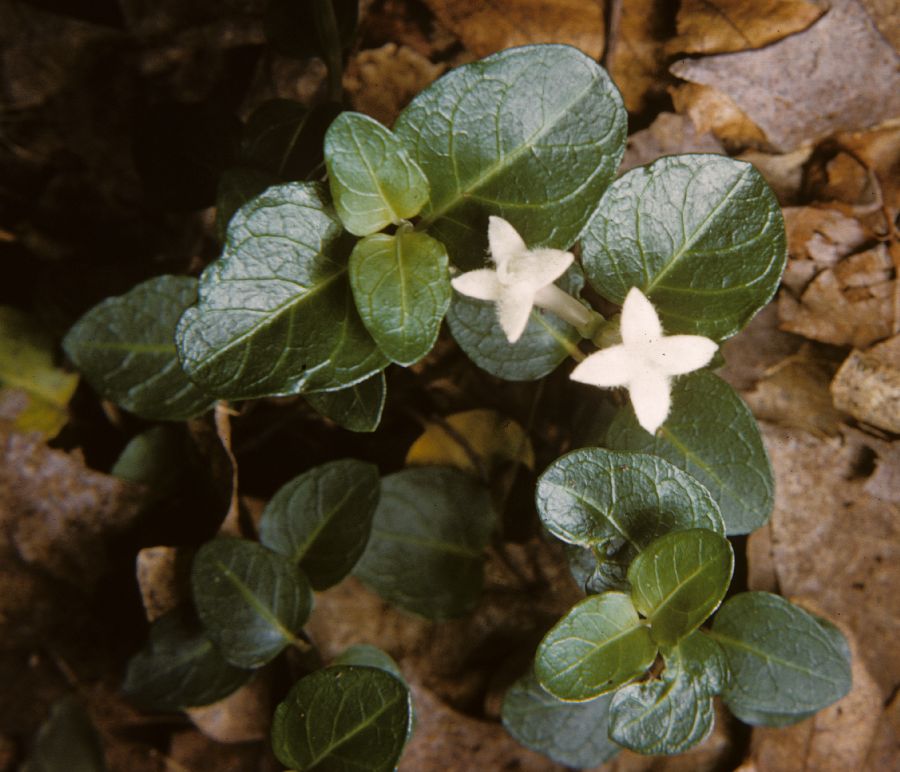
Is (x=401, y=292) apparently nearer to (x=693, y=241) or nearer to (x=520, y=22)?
(x=693, y=241)

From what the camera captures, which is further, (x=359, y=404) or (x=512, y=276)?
(x=359, y=404)

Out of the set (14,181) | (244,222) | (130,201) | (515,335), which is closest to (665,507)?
(515,335)

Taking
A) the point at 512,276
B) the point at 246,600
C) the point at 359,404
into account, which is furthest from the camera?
the point at 246,600

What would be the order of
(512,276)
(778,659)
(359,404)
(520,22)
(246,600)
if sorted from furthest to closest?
(520,22), (246,600), (778,659), (359,404), (512,276)

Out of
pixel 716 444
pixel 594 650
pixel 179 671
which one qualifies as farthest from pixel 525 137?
pixel 179 671

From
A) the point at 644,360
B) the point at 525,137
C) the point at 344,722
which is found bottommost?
the point at 344,722

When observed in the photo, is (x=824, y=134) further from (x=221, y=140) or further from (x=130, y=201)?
(x=130, y=201)

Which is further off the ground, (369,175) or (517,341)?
(369,175)
